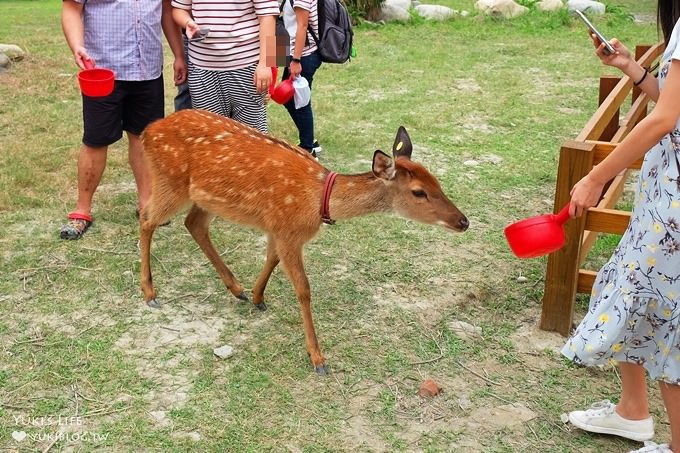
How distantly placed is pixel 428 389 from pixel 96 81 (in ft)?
7.80

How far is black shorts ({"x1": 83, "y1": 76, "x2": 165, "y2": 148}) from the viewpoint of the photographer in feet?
14.7

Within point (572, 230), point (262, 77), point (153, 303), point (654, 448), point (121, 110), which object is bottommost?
point (153, 303)

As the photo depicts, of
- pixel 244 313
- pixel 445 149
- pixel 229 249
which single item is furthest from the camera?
pixel 445 149

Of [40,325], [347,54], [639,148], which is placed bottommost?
[40,325]

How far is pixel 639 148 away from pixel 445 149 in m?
4.13

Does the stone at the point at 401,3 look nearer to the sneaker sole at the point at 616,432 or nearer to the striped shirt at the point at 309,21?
the striped shirt at the point at 309,21

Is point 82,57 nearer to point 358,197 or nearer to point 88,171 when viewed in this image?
point 88,171

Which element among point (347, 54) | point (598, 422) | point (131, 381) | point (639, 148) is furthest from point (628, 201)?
point (131, 381)

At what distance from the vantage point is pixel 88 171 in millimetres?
4695

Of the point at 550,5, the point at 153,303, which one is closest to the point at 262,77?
the point at 153,303

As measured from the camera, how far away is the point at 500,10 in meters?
13.5

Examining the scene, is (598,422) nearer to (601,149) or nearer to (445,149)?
(601,149)

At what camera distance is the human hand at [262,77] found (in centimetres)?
438

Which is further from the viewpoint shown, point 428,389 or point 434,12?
point 434,12
